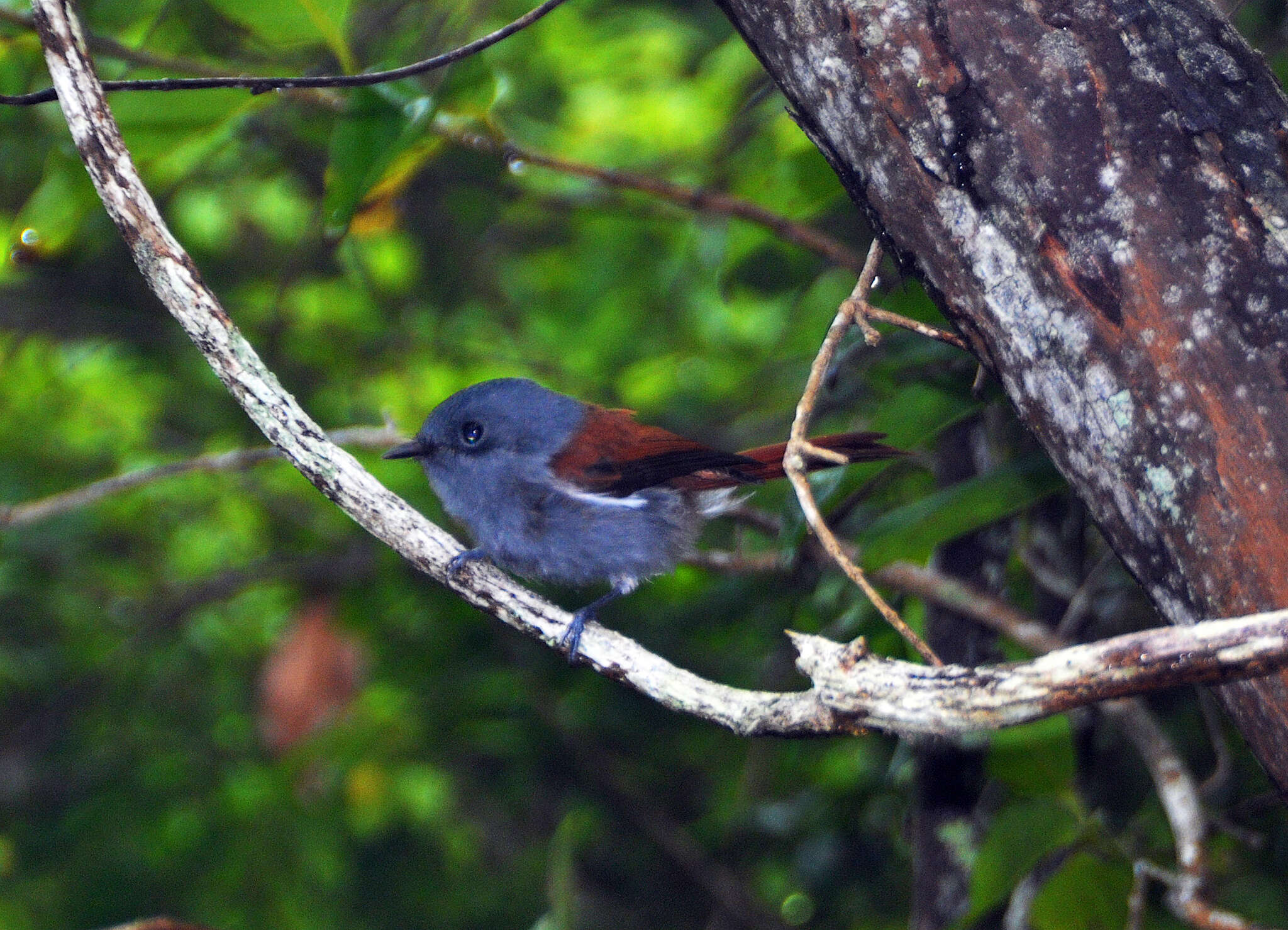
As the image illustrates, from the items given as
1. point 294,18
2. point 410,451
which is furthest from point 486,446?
point 294,18

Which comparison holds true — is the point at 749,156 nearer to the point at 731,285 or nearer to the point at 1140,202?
the point at 731,285

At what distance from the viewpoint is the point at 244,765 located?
4.13 m

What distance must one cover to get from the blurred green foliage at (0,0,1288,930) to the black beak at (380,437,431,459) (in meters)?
0.15

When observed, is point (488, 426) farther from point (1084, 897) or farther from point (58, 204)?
point (1084, 897)

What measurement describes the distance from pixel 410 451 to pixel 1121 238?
6.54 ft

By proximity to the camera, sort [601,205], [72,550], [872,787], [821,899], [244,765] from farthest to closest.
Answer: [72,550] < [601,205] < [244,765] < [821,899] < [872,787]

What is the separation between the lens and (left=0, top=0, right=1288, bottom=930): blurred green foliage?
107 inches

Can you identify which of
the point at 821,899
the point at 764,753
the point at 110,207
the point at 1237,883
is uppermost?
the point at 110,207

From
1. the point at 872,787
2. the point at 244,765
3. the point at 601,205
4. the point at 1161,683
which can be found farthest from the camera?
the point at 601,205

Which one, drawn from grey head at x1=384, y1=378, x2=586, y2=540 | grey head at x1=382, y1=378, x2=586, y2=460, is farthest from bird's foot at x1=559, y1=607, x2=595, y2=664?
grey head at x1=382, y1=378, x2=586, y2=460

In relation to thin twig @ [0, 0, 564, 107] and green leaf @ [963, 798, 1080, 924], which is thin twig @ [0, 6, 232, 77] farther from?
green leaf @ [963, 798, 1080, 924]

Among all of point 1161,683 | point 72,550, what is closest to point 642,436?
point 1161,683

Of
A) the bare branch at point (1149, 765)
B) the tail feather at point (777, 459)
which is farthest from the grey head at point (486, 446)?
the bare branch at point (1149, 765)

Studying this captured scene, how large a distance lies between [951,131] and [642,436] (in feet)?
5.59
